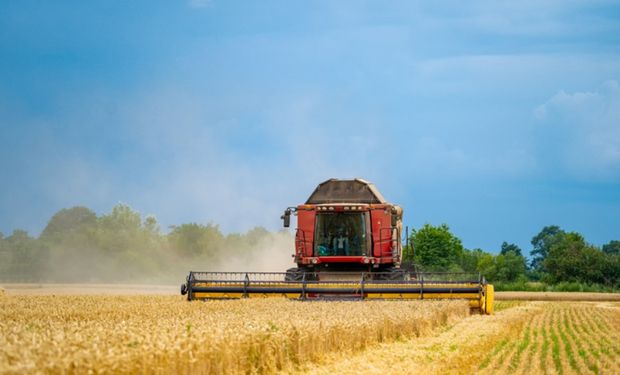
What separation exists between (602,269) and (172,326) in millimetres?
67100

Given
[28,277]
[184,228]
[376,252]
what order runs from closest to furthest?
[376,252]
[28,277]
[184,228]

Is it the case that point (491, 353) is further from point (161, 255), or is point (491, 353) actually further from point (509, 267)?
point (509, 267)

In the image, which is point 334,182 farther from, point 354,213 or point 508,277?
point 508,277

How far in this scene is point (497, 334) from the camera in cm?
1909

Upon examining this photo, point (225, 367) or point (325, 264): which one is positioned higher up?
point (325, 264)

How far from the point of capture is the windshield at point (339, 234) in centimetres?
2666

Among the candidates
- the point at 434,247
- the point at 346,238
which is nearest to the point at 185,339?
the point at 346,238

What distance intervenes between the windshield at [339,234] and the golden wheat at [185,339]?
8757 mm

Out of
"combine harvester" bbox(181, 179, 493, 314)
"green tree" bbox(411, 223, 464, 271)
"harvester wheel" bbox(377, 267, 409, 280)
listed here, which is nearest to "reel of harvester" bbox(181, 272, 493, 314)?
"combine harvester" bbox(181, 179, 493, 314)

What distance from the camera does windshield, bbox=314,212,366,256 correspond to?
26.7 metres

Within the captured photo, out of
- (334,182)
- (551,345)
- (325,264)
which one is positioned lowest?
(551,345)

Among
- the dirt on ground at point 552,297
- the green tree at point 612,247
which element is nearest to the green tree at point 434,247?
the dirt on ground at point 552,297

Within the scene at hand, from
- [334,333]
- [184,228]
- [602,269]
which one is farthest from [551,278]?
[334,333]

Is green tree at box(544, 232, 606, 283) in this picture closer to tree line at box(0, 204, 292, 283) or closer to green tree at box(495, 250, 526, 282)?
green tree at box(495, 250, 526, 282)
